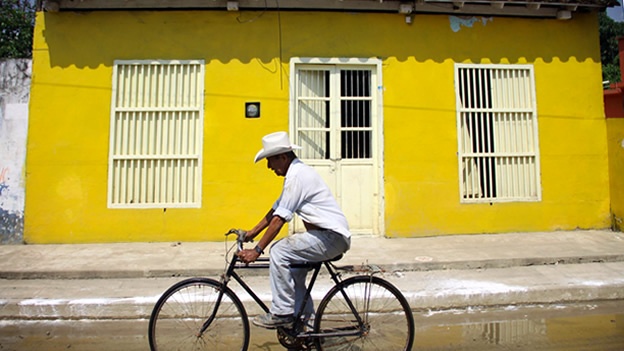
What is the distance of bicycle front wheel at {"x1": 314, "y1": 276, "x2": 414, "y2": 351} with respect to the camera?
306cm

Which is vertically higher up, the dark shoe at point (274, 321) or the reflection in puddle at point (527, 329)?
the dark shoe at point (274, 321)

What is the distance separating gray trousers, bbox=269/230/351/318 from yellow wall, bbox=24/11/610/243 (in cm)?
379

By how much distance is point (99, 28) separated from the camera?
6.91 meters

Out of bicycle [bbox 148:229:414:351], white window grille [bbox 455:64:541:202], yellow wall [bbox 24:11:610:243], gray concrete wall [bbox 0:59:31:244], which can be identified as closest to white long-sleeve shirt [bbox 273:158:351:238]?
bicycle [bbox 148:229:414:351]

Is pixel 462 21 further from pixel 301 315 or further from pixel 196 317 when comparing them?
pixel 196 317

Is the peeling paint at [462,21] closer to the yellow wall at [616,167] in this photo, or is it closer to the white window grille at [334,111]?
the white window grille at [334,111]

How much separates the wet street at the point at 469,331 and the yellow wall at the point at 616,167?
11.1 feet

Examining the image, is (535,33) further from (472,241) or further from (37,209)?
(37,209)

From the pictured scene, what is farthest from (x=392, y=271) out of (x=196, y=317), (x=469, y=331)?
(x=196, y=317)

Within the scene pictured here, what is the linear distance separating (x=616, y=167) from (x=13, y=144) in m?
9.90

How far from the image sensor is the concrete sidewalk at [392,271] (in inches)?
175

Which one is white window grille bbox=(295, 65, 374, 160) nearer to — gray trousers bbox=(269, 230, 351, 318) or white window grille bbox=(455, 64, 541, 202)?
white window grille bbox=(455, 64, 541, 202)

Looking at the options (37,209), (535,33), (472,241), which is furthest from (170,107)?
(535,33)

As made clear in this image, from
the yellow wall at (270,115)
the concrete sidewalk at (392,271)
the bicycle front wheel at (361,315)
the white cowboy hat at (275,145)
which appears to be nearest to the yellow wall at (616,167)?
the yellow wall at (270,115)
